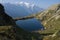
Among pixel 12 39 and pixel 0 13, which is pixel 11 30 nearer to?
pixel 12 39

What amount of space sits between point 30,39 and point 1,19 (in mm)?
30820

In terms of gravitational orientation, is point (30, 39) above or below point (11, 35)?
above

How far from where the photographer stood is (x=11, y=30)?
3393 inches

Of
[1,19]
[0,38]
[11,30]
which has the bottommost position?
[0,38]

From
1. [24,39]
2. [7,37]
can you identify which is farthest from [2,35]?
[24,39]

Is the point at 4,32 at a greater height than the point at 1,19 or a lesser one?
lesser

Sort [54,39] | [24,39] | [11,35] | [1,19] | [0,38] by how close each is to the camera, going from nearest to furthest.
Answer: [0,38] < [11,35] < [24,39] < [1,19] < [54,39]

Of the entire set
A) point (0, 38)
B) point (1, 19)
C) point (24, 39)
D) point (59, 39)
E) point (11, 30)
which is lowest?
point (0, 38)

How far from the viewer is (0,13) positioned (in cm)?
15425

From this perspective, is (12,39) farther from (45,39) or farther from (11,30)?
(45,39)

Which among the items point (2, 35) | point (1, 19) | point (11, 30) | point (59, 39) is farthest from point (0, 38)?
point (59, 39)

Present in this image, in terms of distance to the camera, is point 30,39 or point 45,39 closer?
point 30,39

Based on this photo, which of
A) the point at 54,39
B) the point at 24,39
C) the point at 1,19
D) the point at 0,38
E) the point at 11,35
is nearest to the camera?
the point at 0,38

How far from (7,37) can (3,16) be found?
234 feet
